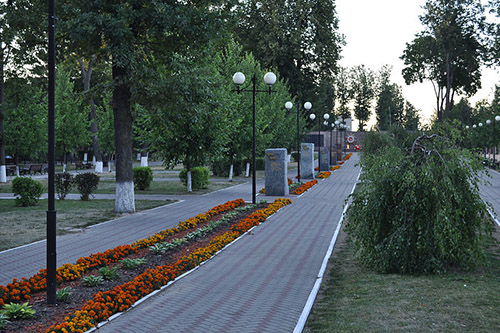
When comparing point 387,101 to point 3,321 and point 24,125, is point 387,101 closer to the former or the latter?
point 24,125

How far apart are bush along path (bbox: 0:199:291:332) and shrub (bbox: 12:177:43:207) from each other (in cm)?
753

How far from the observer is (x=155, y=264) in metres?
9.47

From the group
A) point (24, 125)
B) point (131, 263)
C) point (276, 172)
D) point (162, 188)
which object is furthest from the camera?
point (24, 125)

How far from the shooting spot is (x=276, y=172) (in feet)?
73.0

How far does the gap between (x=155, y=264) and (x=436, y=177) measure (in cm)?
524

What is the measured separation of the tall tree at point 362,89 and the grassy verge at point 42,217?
Answer: 8376cm

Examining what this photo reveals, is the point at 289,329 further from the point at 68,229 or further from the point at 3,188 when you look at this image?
the point at 3,188

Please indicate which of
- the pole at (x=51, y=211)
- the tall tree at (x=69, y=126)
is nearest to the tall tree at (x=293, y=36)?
the tall tree at (x=69, y=126)

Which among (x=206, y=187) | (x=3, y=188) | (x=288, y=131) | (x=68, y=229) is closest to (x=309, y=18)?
(x=288, y=131)

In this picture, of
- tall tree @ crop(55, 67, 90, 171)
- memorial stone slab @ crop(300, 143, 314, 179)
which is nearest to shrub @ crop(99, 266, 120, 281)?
memorial stone slab @ crop(300, 143, 314, 179)

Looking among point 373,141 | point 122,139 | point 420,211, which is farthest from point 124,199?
point 373,141

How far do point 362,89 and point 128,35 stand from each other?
87816 millimetres

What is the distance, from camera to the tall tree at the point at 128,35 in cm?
1486

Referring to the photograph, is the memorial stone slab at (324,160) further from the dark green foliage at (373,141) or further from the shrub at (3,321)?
the shrub at (3,321)
